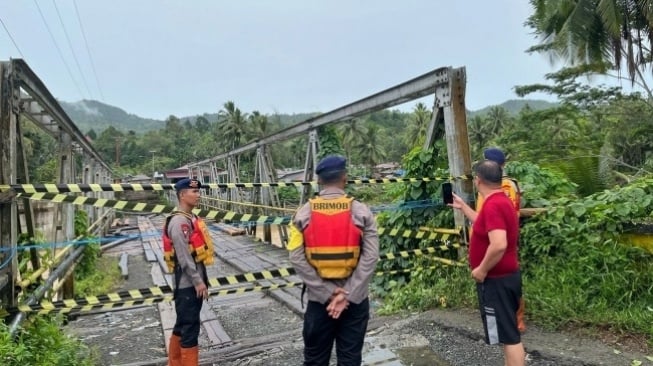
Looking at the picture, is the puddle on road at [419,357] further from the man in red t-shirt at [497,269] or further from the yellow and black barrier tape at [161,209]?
the yellow and black barrier tape at [161,209]

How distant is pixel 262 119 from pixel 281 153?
15859mm

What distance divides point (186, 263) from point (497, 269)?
2.22 metres

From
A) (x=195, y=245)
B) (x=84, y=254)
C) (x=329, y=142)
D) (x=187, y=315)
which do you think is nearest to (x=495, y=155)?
(x=195, y=245)

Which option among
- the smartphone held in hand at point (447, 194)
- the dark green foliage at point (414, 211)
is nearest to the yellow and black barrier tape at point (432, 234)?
the dark green foliage at point (414, 211)

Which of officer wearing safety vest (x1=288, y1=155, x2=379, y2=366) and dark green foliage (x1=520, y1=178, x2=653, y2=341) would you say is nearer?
officer wearing safety vest (x1=288, y1=155, x2=379, y2=366)

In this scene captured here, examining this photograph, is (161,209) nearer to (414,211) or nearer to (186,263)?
(186,263)

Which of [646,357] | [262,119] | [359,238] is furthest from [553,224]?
[262,119]

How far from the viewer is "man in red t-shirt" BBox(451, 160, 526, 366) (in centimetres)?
272

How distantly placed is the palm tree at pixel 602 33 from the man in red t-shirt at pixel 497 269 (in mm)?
16018

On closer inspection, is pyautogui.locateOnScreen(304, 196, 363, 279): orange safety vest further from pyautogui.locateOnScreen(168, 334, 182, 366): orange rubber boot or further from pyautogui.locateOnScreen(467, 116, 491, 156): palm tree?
pyautogui.locateOnScreen(467, 116, 491, 156): palm tree

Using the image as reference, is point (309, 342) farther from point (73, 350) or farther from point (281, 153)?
point (281, 153)

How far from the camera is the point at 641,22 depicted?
1622 cm

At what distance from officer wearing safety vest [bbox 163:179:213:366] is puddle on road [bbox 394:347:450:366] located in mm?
1687

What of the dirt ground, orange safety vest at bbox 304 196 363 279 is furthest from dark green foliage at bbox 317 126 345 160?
orange safety vest at bbox 304 196 363 279
